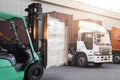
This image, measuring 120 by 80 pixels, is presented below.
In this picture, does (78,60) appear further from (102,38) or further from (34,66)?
(34,66)

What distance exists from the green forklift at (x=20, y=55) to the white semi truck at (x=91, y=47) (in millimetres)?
5532

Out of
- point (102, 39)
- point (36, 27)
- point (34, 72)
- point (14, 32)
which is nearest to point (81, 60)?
point (102, 39)

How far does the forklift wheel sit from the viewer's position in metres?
6.64

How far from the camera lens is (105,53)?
12.7 m

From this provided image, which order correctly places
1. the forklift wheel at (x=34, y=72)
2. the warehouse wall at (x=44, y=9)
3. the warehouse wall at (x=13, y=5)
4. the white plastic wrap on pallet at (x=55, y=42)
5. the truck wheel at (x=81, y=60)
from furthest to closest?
the warehouse wall at (x=44, y=9) → the warehouse wall at (x=13, y=5) → the truck wheel at (x=81, y=60) → the white plastic wrap on pallet at (x=55, y=42) → the forklift wheel at (x=34, y=72)

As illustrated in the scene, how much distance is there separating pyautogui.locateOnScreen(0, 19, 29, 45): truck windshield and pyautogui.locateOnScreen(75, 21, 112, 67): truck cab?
550 cm

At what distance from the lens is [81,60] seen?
13.0m

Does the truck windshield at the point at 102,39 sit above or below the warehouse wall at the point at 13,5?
below

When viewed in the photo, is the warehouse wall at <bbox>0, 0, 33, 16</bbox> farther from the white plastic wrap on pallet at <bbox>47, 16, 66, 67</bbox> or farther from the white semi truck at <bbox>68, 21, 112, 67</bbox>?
the white plastic wrap on pallet at <bbox>47, 16, 66, 67</bbox>

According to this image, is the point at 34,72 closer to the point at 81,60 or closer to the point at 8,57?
the point at 8,57

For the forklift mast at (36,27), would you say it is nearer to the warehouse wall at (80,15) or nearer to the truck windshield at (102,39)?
the truck windshield at (102,39)

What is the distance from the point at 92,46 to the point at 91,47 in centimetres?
8

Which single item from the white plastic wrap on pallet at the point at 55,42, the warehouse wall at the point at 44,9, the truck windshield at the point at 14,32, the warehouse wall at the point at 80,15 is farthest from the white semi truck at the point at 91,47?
the truck windshield at the point at 14,32

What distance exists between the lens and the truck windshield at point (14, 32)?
686 centimetres
